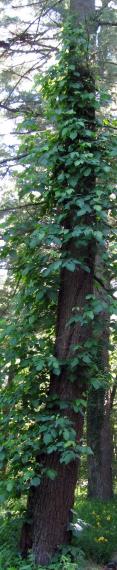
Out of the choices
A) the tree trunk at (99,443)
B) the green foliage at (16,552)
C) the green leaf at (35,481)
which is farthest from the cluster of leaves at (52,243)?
the tree trunk at (99,443)

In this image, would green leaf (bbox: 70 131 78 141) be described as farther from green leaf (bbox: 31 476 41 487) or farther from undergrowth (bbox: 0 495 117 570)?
undergrowth (bbox: 0 495 117 570)

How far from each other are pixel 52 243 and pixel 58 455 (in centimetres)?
173

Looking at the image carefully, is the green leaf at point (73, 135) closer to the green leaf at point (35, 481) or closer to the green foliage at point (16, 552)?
the green leaf at point (35, 481)

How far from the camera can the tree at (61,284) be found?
173 inches

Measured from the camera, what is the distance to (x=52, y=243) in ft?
15.4

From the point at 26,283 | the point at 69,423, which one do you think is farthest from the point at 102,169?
the point at 69,423

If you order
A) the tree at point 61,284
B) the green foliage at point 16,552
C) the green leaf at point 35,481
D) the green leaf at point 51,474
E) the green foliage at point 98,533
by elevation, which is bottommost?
the green foliage at point 98,533

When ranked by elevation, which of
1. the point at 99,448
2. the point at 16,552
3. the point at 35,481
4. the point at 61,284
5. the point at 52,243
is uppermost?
the point at 52,243

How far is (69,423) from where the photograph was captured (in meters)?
4.32

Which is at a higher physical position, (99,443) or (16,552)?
(99,443)

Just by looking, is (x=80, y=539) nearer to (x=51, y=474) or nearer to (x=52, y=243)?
(x=51, y=474)

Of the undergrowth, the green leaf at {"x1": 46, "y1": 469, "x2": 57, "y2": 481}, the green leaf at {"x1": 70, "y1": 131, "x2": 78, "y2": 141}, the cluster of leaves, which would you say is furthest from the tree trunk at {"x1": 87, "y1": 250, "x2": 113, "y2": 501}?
the green leaf at {"x1": 70, "y1": 131, "x2": 78, "y2": 141}

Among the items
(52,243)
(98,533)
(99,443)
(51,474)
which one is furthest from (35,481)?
(99,443)

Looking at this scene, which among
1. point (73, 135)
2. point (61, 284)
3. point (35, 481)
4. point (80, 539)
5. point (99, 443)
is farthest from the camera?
point (99, 443)
